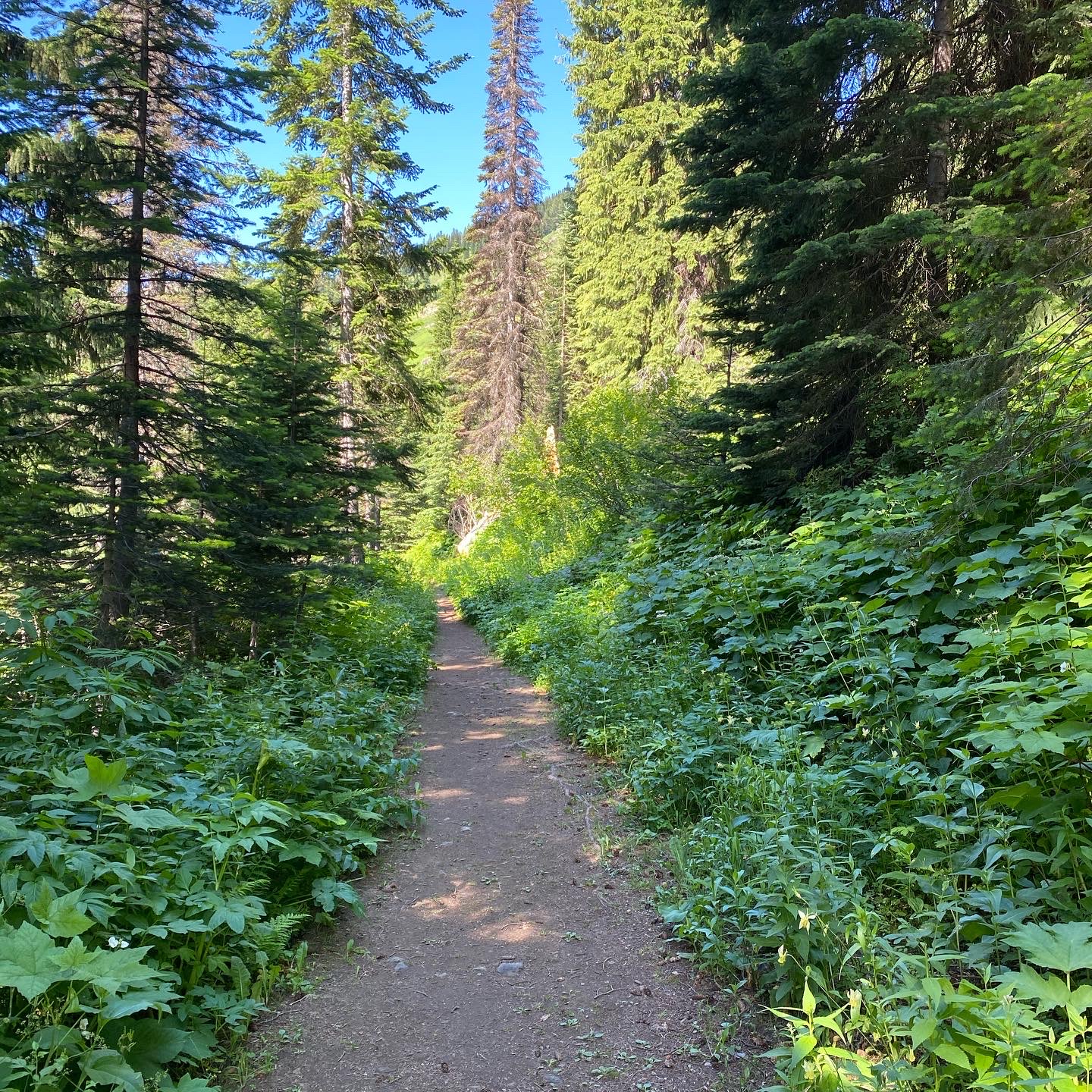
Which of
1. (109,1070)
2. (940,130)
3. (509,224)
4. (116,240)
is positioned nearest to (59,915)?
(109,1070)

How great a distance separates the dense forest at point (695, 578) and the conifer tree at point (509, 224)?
13.2 meters

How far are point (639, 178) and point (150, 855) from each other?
1982 cm

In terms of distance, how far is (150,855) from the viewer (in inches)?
109

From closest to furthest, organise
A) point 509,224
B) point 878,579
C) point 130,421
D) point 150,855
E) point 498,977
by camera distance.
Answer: point 150,855 < point 498,977 < point 878,579 < point 130,421 < point 509,224

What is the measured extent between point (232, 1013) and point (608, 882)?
7.04ft

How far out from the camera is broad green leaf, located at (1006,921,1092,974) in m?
1.85

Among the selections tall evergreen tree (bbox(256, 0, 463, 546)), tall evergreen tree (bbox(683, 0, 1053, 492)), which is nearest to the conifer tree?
tall evergreen tree (bbox(256, 0, 463, 546))

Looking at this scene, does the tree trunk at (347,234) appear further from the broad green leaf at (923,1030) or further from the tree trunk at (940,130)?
the broad green leaf at (923,1030)

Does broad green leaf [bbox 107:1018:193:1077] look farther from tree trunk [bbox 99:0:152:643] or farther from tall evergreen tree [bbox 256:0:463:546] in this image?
tall evergreen tree [bbox 256:0:463:546]

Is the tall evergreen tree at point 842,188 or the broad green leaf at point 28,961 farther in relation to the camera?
the tall evergreen tree at point 842,188

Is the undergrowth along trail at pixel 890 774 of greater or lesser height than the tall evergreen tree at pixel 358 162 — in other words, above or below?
below

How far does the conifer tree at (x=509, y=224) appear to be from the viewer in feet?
84.8

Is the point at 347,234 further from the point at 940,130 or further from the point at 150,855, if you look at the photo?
the point at 150,855

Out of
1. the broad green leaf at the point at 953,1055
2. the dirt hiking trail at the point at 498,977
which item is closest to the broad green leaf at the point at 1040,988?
the broad green leaf at the point at 953,1055
